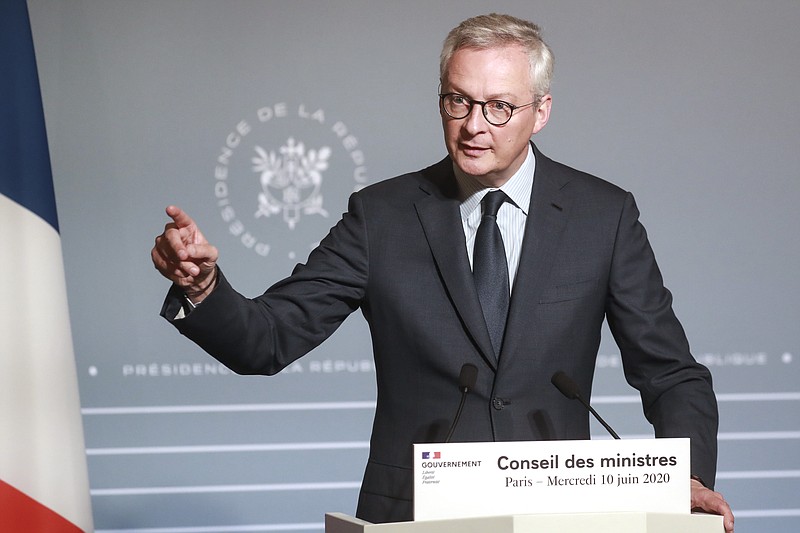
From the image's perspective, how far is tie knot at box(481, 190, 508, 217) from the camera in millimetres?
1973

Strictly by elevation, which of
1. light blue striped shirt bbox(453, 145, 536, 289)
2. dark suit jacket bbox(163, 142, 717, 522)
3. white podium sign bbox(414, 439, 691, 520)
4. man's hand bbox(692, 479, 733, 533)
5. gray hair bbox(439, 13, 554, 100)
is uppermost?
gray hair bbox(439, 13, 554, 100)

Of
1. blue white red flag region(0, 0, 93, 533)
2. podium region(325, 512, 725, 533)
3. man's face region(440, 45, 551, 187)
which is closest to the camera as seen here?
podium region(325, 512, 725, 533)

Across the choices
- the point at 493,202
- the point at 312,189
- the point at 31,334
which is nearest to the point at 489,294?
the point at 493,202

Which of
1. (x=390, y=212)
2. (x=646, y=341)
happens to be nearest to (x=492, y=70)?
(x=390, y=212)

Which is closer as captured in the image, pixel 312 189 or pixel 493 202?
pixel 493 202

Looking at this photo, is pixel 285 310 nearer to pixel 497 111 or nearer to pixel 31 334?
pixel 497 111

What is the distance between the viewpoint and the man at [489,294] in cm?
187

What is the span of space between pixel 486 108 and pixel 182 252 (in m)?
0.65

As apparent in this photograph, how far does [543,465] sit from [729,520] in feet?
1.08

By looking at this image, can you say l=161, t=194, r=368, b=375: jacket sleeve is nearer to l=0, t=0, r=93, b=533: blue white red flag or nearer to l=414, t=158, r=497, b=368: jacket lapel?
l=414, t=158, r=497, b=368: jacket lapel

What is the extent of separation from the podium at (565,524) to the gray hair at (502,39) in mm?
909

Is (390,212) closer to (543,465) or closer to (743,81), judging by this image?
(543,465)

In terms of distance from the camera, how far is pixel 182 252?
5.09 feet

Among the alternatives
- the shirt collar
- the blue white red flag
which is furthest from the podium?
the blue white red flag
